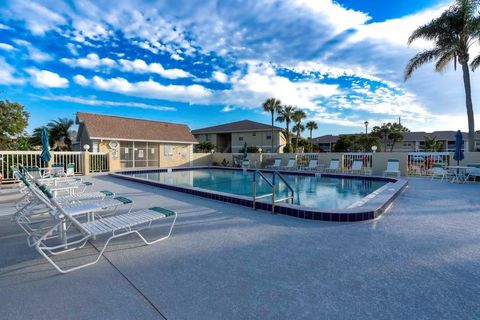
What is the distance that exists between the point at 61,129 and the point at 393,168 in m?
36.5

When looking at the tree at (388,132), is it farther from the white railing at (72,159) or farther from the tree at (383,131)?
the white railing at (72,159)

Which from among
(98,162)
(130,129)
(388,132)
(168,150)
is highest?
(388,132)

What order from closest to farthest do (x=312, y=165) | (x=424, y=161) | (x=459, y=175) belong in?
(x=459, y=175)
(x=424, y=161)
(x=312, y=165)

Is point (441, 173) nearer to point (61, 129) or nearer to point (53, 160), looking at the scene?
point (53, 160)

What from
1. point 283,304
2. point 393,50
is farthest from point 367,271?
point 393,50

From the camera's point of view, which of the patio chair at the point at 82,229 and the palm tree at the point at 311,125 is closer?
the patio chair at the point at 82,229

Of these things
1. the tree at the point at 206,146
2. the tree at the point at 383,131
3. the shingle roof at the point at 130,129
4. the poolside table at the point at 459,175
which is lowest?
the poolside table at the point at 459,175

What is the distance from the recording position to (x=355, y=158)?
15.1 meters

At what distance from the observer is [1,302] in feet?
7.11

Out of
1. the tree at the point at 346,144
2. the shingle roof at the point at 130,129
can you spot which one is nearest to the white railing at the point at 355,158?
the shingle roof at the point at 130,129

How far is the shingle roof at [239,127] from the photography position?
3494 centimetres

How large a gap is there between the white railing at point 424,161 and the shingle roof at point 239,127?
838 inches

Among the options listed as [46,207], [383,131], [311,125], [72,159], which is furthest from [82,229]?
[311,125]

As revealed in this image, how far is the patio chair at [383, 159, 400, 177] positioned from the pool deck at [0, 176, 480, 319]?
853 cm
